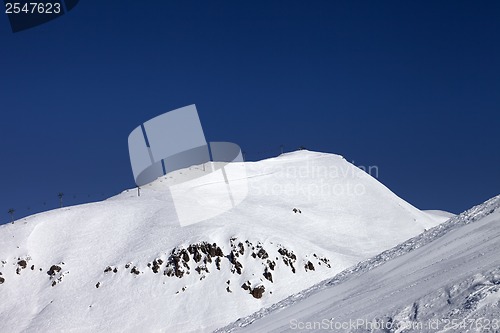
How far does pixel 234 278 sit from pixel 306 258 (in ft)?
35.2

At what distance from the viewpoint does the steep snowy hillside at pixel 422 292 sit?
1331 centimetres

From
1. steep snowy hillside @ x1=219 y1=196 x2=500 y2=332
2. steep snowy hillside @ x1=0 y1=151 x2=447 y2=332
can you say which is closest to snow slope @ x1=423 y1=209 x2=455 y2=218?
steep snowy hillside @ x1=0 y1=151 x2=447 y2=332

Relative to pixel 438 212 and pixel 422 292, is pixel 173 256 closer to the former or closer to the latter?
pixel 422 292

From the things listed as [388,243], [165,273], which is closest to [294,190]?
[388,243]

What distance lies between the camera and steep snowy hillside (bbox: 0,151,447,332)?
225ft

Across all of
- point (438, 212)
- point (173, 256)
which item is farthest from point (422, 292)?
point (438, 212)

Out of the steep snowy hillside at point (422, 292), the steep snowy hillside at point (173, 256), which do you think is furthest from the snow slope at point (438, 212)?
the steep snowy hillside at point (422, 292)

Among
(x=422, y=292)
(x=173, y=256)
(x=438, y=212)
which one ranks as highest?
(x=422, y=292)

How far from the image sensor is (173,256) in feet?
246

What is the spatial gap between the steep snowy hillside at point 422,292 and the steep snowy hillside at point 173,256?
141 feet

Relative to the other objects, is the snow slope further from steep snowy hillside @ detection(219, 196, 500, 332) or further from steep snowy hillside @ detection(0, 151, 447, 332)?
steep snowy hillside @ detection(219, 196, 500, 332)

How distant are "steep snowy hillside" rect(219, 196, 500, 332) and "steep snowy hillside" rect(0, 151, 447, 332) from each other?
43.1 meters

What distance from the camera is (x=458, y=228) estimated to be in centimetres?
2277

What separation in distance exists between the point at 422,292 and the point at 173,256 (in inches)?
2431
